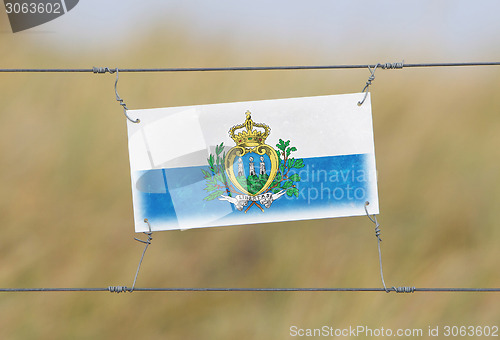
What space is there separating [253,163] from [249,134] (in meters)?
0.10

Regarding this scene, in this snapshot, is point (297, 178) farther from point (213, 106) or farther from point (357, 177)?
point (213, 106)

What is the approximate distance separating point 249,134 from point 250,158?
0.26ft

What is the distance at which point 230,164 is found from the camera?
1788 mm

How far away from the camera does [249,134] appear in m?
1.78

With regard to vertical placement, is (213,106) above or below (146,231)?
above

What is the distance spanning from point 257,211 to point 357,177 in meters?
0.35

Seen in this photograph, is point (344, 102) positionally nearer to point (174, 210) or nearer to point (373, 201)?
point (373, 201)

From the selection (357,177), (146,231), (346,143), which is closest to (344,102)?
(346,143)

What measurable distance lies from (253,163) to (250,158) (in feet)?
0.06

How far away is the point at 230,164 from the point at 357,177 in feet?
1.39

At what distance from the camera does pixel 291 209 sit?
177 cm

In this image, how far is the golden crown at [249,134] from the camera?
1.78 m

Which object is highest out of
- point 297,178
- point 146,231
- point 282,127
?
point 282,127

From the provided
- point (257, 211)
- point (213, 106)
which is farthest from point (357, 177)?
point (213, 106)
